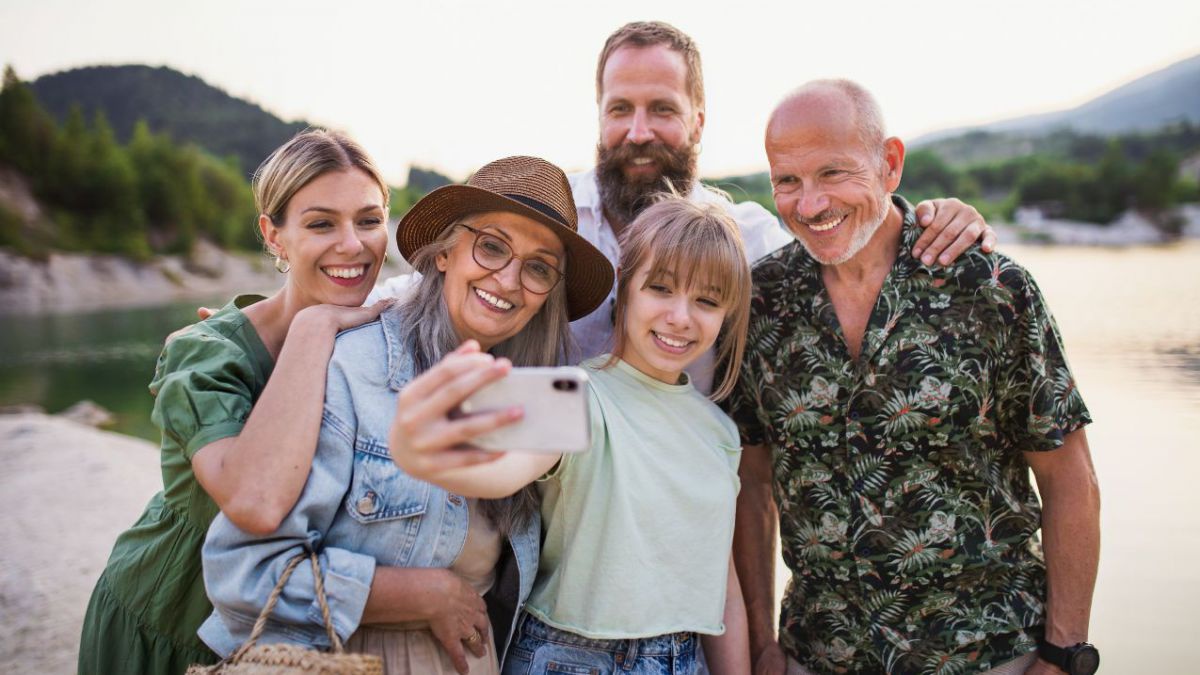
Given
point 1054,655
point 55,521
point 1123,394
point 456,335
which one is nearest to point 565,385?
point 456,335

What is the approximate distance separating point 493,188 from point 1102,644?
317 inches

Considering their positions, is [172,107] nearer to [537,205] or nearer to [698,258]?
[537,205]

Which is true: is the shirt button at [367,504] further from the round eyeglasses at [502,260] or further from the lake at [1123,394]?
the lake at [1123,394]

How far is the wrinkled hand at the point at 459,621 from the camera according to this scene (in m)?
2.02

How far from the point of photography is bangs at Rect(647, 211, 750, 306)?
2.45m

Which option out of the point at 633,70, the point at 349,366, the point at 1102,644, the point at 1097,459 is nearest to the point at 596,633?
the point at 349,366

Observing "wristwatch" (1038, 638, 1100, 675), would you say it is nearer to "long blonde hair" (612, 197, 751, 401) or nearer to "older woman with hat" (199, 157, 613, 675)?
"long blonde hair" (612, 197, 751, 401)

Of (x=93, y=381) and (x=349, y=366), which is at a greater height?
(x=349, y=366)

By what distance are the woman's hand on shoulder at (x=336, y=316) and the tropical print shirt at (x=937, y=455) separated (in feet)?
4.93

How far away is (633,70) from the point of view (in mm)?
3652

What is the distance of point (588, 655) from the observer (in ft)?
7.18

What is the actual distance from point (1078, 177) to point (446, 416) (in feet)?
188

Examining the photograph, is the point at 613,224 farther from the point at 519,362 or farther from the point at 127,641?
the point at 127,641

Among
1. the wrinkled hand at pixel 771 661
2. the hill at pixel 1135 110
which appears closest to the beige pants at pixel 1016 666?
the wrinkled hand at pixel 771 661
